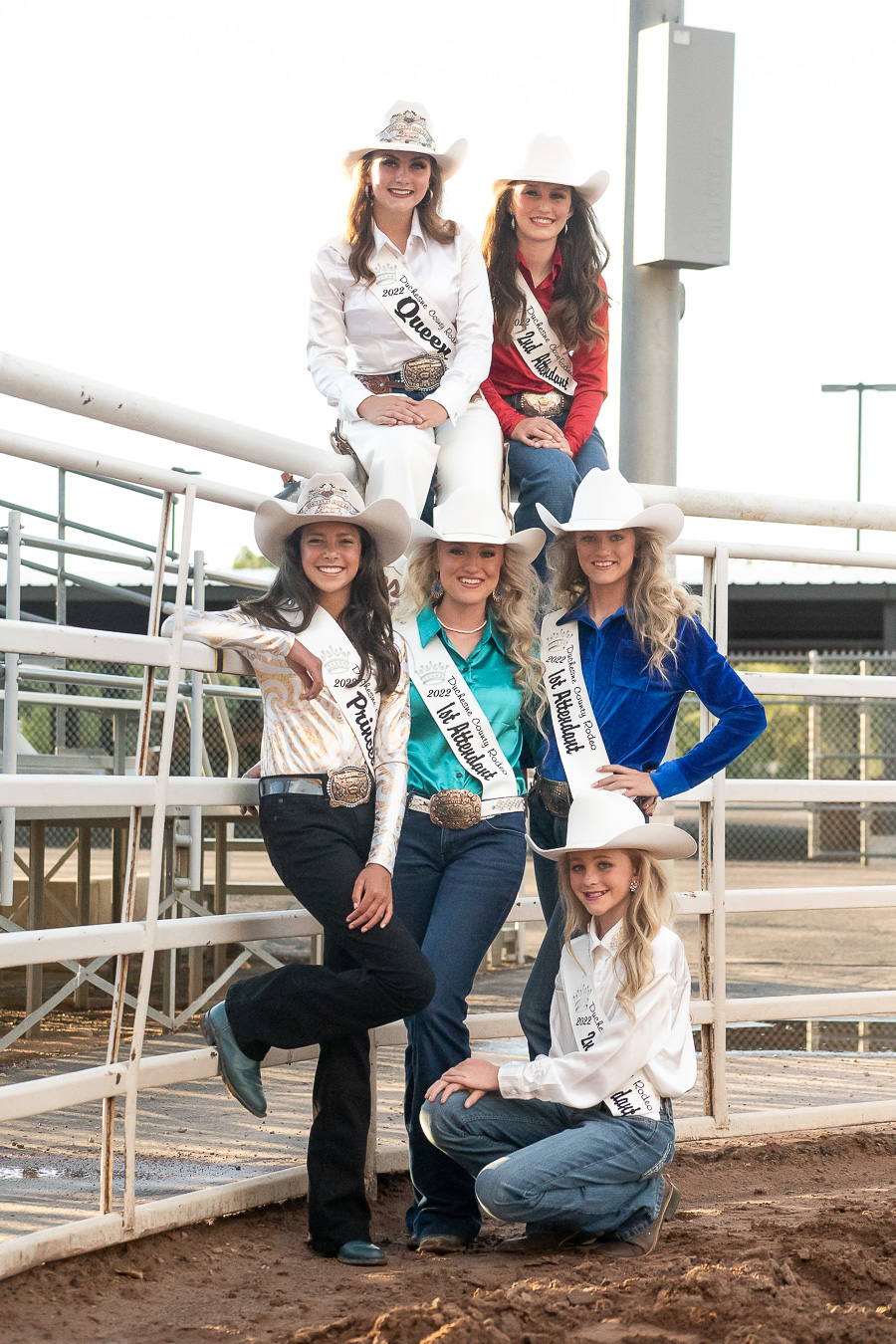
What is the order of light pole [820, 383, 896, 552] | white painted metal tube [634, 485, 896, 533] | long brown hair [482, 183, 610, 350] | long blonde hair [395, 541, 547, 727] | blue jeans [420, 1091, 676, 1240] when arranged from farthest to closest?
light pole [820, 383, 896, 552]
white painted metal tube [634, 485, 896, 533]
long brown hair [482, 183, 610, 350]
long blonde hair [395, 541, 547, 727]
blue jeans [420, 1091, 676, 1240]

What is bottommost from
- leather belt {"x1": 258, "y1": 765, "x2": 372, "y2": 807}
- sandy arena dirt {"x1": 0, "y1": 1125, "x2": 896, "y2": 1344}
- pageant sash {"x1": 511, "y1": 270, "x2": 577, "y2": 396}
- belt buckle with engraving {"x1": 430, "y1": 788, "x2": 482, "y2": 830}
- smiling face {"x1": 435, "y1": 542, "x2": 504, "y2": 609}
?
sandy arena dirt {"x1": 0, "y1": 1125, "x2": 896, "y2": 1344}

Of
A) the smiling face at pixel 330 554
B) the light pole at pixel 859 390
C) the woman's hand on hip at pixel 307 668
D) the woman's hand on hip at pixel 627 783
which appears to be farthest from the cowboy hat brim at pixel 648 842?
the light pole at pixel 859 390

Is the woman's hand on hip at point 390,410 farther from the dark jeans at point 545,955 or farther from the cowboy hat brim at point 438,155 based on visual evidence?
the dark jeans at point 545,955

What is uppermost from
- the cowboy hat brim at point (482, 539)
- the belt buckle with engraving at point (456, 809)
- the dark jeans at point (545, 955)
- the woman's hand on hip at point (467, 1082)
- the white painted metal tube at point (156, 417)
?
the white painted metal tube at point (156, 417)

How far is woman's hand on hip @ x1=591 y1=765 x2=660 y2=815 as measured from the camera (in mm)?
3588

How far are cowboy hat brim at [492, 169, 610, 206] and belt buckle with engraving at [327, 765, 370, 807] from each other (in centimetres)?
185

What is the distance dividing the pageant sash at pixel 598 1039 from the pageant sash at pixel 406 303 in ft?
5.75

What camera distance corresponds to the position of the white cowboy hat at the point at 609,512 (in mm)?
3742

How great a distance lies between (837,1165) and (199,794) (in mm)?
2312

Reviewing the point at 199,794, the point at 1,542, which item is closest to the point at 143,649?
the point at 199,794

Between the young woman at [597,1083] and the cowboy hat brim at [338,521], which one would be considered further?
the cowboy hat brim at [338,521]

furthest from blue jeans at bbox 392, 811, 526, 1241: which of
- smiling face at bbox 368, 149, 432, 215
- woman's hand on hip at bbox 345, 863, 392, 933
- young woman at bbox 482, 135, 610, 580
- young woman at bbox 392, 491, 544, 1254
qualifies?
smiling face at bbox 368, 149, 432, 215

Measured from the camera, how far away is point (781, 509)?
4.65 metres

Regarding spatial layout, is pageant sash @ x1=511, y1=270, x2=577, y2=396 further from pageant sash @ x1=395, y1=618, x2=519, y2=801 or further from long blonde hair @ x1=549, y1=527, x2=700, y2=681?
pageant sash @ x1=395, y1=618, x2=519, y2=801
